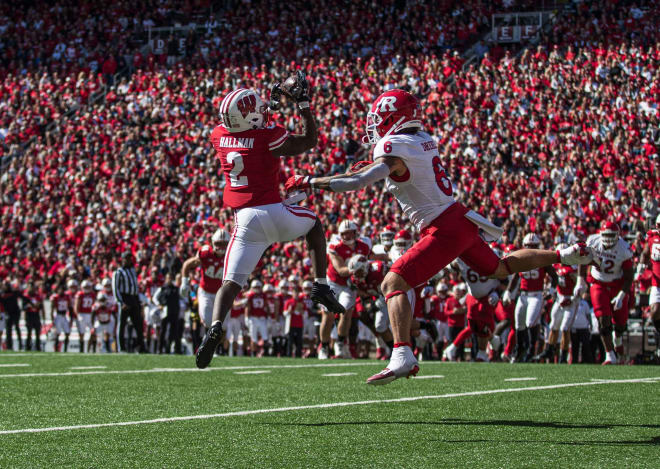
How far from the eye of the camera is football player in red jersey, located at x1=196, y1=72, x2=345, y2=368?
20.6ft

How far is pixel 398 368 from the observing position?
210 inches

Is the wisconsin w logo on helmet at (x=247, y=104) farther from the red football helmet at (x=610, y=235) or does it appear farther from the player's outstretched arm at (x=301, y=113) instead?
the red football helmet at (x=610, y=235)

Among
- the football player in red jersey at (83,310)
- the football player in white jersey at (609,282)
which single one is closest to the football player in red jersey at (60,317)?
the football player in red jersey at (83,310)

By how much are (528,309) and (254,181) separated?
24.6ft

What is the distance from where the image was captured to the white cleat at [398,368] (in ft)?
17.3

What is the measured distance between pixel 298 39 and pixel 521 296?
1569 centimetres

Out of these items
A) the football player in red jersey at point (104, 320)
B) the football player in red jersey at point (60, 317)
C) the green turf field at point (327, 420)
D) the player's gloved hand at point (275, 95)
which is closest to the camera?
the green turf field at point (327, 420)

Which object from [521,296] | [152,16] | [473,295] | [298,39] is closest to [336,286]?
[473,295]

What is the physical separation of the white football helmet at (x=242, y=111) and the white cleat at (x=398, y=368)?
187cm

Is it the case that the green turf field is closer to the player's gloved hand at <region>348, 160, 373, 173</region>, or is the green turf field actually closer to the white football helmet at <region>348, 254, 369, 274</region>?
the player's gloved hand at <region>348, 160, 373, 173</region>

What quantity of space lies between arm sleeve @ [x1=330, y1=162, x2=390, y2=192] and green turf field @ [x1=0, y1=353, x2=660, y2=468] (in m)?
1.25

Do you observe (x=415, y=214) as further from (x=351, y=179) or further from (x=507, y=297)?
(x=507, y=297)

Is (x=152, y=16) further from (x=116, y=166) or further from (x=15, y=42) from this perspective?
(x=116, y=166)

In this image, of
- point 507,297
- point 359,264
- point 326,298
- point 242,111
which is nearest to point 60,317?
point 359,264
